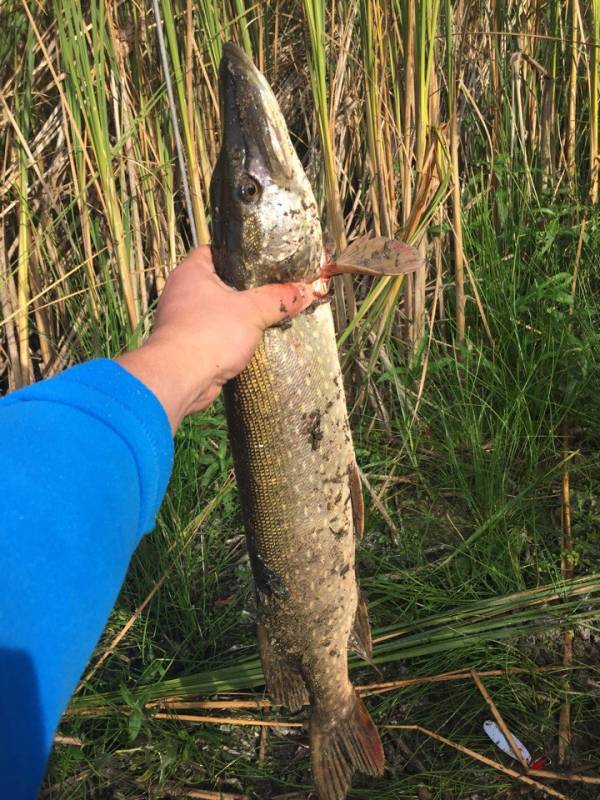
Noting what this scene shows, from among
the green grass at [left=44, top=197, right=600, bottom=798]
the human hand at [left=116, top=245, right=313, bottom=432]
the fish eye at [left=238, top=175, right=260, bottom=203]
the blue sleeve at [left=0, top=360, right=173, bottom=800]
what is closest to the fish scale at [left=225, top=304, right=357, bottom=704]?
the human hand at [left=116, top=245, right=313, bottom=432]

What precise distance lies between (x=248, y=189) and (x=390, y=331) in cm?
142

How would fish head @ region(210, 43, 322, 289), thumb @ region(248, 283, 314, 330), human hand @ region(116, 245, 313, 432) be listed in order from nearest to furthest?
human hand @ region(116, 245, 313, 432) < thumb @ region(248, 283, 314, 330) < fish head @ region(210, 43, 322, 289)

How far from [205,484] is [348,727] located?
1149mm

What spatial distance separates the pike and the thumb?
0.13 feet

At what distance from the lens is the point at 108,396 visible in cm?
96

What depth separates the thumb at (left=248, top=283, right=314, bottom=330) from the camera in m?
1.64

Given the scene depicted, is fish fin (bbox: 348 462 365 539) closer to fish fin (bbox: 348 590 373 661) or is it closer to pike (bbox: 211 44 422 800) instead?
pike (bbox: 211 44 422 800)

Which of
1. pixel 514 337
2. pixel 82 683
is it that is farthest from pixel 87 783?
pixel 514 337

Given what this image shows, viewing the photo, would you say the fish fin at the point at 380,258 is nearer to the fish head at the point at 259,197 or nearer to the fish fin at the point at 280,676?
the fish head at the point at 259,197

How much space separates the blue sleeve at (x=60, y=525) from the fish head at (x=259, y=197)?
0.84m

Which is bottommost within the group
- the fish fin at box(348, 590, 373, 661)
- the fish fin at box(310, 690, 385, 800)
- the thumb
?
the fish fin at box(310, 690, 385, 800)

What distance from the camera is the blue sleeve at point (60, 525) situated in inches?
29.7

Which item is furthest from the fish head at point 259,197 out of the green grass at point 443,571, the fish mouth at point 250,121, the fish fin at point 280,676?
the green grass at point 443,571

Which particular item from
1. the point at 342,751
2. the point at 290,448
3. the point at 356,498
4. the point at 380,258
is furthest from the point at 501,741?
the point at 380,258
